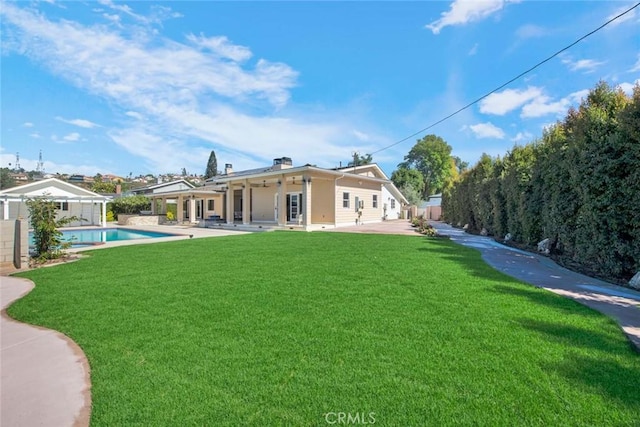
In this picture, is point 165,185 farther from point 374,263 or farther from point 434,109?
point 374,263

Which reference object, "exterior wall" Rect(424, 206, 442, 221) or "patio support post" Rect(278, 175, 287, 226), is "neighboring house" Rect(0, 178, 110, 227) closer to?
"patio support post" Rect(278, 175, 287, 226)

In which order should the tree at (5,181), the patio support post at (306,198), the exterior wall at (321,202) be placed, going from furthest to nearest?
A: 1. the tree at (5,181)
2. the exterior wall at (321,202)
3. the patio support post at (306,198)

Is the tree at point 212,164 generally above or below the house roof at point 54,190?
above

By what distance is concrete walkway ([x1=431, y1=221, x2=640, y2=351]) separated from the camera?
13.6 feet

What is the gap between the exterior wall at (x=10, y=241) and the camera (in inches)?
321

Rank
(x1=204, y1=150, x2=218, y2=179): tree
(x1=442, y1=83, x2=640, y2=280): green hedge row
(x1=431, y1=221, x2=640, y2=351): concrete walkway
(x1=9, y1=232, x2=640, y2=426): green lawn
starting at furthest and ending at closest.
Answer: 1. (x1=204, y1=150, x2=218, y2=179): tree
2. (x1=442, y1=83, x2=640, y2=280): green hedge row
3. (x1=431, y1=221, x2=640, y2=351): concrete walkway
4. (x1=9, y1=232, x2=640, y2=426): green lawn

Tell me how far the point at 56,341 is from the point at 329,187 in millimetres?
18443

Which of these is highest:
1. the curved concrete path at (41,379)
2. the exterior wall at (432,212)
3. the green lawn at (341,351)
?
the exterior wall at (432,212)

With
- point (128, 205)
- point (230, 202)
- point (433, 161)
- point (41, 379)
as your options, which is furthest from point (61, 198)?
point (433, 161)

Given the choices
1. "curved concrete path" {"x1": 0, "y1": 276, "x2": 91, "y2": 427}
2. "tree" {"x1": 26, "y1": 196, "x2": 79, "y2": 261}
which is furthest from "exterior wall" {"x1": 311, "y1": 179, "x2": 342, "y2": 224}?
"curved concrete path" {"x1": 0, "y1": 276, "x2": 91, "y2": 427}

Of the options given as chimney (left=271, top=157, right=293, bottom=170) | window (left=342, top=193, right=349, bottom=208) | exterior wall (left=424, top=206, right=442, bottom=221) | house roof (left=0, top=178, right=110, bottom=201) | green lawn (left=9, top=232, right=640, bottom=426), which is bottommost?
green lawn (left=9, top=232, right=640, bottom=426)

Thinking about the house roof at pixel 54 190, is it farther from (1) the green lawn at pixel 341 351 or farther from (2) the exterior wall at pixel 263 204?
(1) the green lawn at pixel 341 351

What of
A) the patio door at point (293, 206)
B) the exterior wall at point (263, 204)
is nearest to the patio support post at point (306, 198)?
the patio door at point (293, 206)

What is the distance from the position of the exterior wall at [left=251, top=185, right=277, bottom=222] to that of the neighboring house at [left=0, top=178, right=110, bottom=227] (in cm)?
1111
